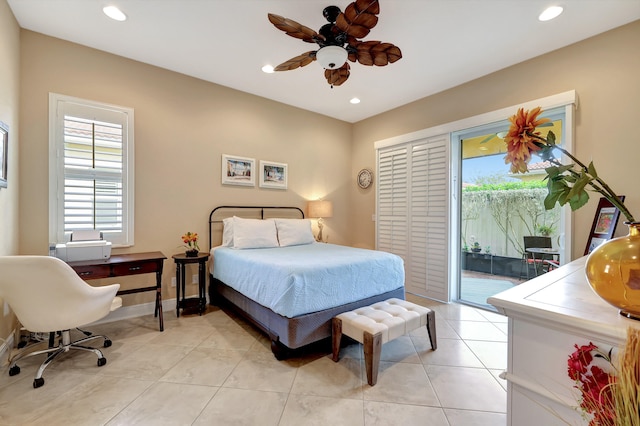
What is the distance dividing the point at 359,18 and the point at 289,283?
1.96 m

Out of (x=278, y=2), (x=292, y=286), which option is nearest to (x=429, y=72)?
(x=278, y=2)

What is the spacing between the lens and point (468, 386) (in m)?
1.93

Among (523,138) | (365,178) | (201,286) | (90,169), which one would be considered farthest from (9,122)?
(365,178)

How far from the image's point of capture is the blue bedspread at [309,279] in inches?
82.9

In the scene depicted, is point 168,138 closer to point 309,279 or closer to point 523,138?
point 309,279

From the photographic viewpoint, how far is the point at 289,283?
2072 mm

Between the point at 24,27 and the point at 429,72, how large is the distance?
4.13 meters

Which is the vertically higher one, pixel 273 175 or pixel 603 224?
pixel 273 175

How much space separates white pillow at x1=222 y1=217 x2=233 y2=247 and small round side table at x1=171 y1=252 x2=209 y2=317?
1.03ft

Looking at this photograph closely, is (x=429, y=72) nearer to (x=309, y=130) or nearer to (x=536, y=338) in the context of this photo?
(x=309, y=130)

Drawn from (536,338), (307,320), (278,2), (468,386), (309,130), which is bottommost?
(468,386)

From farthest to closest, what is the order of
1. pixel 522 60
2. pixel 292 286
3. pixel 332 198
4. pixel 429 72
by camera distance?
pixel 332 198, pixel 429 72, pixel 522 60, pixel 292 286

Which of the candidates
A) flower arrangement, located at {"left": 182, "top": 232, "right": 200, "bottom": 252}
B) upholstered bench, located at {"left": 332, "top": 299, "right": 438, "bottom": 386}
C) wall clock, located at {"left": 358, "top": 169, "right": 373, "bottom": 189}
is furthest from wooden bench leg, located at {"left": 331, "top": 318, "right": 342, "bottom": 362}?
wall clock, located at {"left": 358, "top": 169, "right": 373, "bottom": 189}

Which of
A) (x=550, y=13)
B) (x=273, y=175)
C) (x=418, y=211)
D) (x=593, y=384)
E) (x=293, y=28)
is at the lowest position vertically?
(x=593, y=384)
